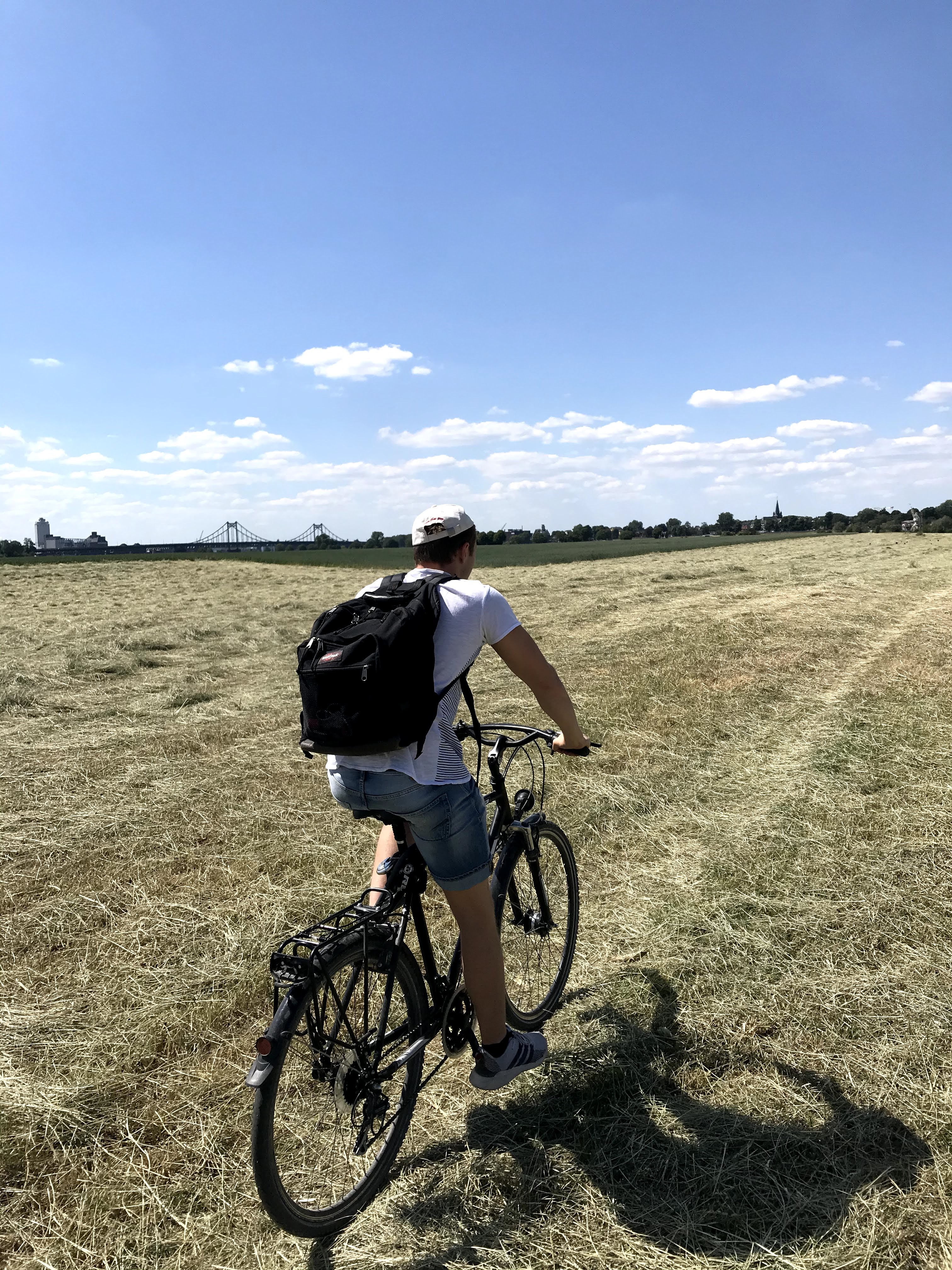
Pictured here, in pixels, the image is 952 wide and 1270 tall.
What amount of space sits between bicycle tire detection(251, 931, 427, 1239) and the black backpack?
2.26 ft

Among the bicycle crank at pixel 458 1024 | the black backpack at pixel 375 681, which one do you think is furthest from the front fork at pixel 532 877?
the black backpack at pixel 375 681

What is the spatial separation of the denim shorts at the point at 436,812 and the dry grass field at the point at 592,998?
1.23m

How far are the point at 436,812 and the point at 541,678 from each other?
582 mm

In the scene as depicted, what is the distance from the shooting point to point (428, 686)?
8.21 feet

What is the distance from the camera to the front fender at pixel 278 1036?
7.52ft

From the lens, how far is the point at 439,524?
2.77 meters

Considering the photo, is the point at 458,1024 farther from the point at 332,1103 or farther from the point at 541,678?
the point at 541,678

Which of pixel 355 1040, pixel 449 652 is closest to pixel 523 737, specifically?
pixel 449 652

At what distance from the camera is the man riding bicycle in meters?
2.57

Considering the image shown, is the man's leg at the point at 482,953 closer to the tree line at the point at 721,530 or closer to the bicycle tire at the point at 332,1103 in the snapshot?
the bicycle tire at the point at 332,1103

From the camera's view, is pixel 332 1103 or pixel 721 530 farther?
pixel 721 530

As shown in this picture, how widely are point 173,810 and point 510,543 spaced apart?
98.1 metres

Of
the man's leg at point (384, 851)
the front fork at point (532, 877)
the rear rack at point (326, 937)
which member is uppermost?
the man's leg at point (384, 851)

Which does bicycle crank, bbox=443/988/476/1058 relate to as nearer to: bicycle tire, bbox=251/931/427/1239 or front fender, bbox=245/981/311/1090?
bicycle tire, bbox=251/931/427/1239
